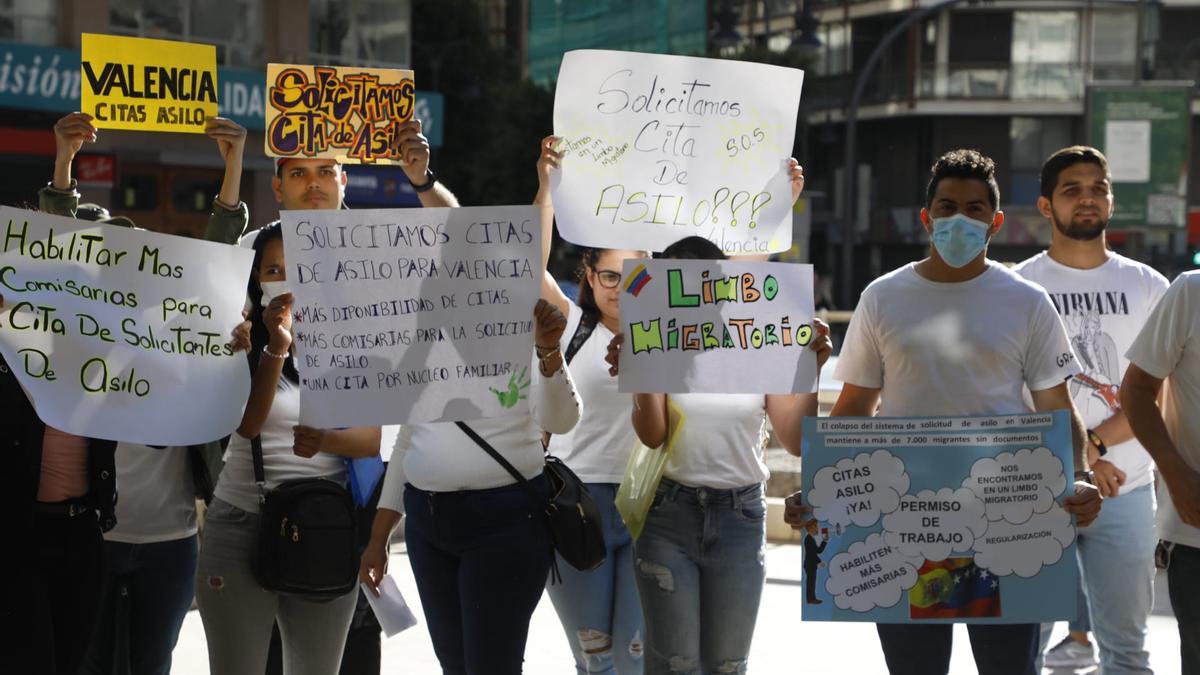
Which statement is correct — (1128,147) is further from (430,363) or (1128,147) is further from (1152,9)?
(1152,9)

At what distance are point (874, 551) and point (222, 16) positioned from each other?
22.9 metres

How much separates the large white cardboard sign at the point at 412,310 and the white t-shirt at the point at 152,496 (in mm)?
727

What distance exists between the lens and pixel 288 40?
2577 cm

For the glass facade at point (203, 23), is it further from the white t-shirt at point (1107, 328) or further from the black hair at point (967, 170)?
the black hair at point (967, 170)

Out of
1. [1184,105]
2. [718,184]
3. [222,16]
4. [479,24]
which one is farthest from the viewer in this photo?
[479,24]

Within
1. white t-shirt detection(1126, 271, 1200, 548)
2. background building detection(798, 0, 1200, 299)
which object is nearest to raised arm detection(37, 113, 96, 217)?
white t-shirt detection(1126, 271, 1200, 548)

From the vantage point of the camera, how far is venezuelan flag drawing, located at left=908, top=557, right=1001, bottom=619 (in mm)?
3879

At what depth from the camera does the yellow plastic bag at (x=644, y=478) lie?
4332mm

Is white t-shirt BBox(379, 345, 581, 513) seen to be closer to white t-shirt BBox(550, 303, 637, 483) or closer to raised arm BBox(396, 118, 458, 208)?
raised arm BBox(396, 118, 458, 208)

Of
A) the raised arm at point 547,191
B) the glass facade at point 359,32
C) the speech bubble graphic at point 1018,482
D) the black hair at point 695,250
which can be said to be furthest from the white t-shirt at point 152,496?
the glass facade at point 359,32

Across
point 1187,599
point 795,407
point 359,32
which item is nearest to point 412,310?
point 795,407

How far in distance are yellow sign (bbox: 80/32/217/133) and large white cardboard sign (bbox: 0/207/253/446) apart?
424 mm

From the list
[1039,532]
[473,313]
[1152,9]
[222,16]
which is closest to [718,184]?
[473,313]

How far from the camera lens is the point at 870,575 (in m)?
3.91
